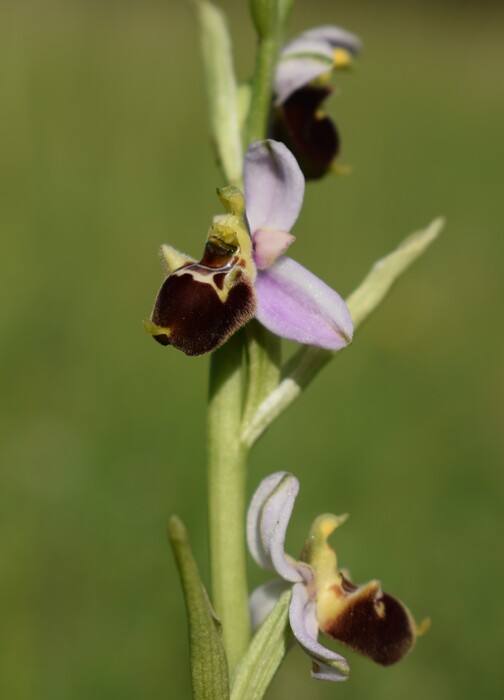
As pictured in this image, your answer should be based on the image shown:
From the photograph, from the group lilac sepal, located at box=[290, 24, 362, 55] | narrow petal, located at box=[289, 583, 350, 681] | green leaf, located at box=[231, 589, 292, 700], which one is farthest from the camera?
lilac sepal, located at box=[290, 24, 362, 55]

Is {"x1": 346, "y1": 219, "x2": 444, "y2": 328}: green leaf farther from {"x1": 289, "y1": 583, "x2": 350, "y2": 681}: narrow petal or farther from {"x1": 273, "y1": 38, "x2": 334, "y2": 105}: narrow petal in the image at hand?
{"x1": 289, "y1": 583, "x2": 350, "y2": 681}: narrow petal

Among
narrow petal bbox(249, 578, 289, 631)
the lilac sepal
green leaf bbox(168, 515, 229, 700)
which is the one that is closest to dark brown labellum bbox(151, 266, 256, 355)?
green leaf bbox(168, 515, 229, 700)

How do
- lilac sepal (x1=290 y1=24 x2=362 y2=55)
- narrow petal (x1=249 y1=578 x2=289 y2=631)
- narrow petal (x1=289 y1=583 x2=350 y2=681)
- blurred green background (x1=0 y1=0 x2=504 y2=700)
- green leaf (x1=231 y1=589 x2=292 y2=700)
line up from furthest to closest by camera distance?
blurred green background (x1=0 y1=0 x2=504 y2=700) < lilac sepal (x1=290 y1=24 x2=362 y2=55) < narrow petal (x1=249 y1=578 x2=289 y2=631) < green leaf (x1=231 y1=589 x2=292 y2=700) < narrow petal (x1=289 y1=583 x2=350 y2=681)

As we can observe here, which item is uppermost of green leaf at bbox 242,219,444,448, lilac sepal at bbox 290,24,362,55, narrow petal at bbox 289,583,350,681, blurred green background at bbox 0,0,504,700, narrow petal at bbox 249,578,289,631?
lilac sepal at bbox 290,24,362,55

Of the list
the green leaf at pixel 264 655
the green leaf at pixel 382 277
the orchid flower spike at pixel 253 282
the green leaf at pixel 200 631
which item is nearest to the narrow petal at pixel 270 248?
the orchid flower spike at pixel 253 282

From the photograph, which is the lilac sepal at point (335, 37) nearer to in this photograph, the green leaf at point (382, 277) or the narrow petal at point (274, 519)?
the green leaf at point (382, 277)

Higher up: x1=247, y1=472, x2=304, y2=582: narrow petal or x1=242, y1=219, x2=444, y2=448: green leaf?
x1=242, y1=219, x2=444, y2=448: green leaf

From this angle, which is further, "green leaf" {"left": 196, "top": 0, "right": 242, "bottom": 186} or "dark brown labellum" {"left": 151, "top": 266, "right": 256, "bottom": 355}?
"green leaf" {"left": 196, "top": 0, "right": 242, "bottom": 186}

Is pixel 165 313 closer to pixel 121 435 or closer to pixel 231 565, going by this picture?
pixel 231 565
